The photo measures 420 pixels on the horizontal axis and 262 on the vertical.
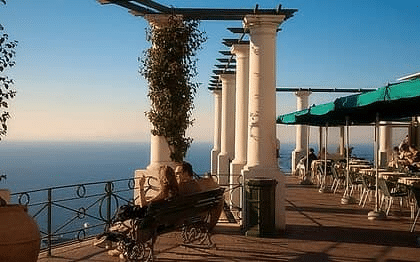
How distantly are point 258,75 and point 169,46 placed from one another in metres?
1.54

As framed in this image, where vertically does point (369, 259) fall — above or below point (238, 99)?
below

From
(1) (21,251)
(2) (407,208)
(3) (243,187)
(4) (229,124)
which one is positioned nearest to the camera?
(1) (21,251)

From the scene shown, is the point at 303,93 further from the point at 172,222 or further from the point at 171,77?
the point at 172,222

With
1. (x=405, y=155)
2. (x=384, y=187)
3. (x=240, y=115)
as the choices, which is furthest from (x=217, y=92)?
(x=384, y=187)

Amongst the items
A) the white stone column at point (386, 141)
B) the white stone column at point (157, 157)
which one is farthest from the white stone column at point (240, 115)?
the white stone column at point (386, 141)

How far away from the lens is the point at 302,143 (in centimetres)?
2342

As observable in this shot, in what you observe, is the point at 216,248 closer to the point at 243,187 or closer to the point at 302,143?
the point at 243,187

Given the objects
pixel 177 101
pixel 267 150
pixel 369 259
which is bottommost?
pixel 369 259

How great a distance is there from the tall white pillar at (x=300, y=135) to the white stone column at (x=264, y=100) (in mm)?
12803

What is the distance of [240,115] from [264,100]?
3.31m

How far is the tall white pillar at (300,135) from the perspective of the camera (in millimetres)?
22297

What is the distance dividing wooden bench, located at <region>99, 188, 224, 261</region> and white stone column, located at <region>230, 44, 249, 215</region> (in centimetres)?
384

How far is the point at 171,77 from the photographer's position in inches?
384

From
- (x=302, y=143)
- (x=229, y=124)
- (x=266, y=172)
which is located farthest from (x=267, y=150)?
(x=302, y=143)
